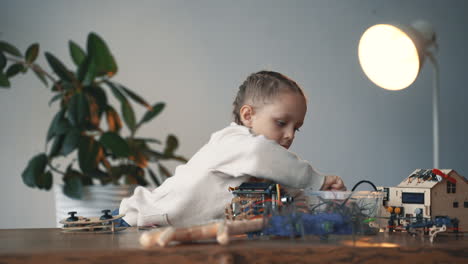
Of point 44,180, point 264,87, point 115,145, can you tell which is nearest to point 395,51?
point 264,87

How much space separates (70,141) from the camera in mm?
1887

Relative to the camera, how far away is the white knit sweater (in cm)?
78

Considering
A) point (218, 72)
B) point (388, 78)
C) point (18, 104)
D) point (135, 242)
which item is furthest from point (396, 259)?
point (18, 104)

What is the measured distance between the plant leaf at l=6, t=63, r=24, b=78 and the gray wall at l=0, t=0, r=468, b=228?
0.35 metres

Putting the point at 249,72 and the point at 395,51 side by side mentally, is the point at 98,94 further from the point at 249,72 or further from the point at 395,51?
the point at 395,51

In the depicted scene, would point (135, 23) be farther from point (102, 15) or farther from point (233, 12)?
point (233, 12)

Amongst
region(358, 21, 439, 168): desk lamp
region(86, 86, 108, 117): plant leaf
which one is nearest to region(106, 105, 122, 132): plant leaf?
region(86, 86, 108, 117): plant leaf

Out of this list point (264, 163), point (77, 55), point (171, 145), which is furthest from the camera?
point (171, 145)

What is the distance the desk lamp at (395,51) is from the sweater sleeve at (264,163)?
1.22 meters

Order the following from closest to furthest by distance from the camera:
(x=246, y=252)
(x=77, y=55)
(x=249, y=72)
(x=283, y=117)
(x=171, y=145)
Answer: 1. (x=246, y=252)
2. (x=283, y=117)
3. (x=77, y=55)
4. (x=171, y=145)
5. (x=249, y=72)

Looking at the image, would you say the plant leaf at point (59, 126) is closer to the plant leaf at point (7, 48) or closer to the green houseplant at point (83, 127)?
the green houseplant at point (83, 127)

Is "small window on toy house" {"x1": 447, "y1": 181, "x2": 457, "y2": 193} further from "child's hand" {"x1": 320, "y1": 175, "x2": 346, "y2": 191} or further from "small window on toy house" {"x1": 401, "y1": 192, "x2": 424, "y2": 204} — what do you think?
"child's hand" {"x1": 320, "y1": 175, "x2": 346, "y2": 191}

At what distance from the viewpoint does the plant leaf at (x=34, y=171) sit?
198cm

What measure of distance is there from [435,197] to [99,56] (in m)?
1.60
